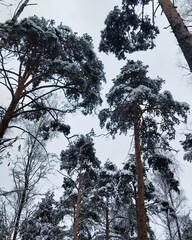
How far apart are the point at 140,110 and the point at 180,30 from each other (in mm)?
5621

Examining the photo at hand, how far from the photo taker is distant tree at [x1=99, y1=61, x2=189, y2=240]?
955cm

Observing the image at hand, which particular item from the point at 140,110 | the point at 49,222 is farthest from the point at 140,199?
the point at 49,222

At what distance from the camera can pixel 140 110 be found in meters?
10.3

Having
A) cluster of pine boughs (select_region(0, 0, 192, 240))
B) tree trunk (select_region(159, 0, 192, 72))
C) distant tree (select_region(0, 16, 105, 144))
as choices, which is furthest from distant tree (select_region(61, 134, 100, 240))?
tree trunk (select_region(159, 0, 192, 72))

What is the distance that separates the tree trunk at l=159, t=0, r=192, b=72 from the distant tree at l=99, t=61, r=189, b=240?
12.9 feet

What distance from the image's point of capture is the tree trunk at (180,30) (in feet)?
14.3

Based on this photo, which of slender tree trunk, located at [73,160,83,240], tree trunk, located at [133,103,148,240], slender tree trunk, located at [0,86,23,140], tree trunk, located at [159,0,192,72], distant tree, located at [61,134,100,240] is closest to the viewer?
tree trunk, located at [159,0,192,72]

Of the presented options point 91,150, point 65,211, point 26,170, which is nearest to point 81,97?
point 26,170

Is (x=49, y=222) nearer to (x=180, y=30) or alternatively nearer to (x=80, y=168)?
(x=80, y=168)

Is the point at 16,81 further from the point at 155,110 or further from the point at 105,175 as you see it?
the point at 105,175

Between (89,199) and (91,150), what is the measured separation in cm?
290

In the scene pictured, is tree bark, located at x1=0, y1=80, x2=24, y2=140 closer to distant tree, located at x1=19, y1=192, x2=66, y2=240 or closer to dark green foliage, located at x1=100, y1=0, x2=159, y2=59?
dark green foliage, located at x1=100, y1=0, x2=159, y2=59

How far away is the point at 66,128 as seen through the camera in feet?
30.9

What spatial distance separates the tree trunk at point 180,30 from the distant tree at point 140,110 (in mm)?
3932
